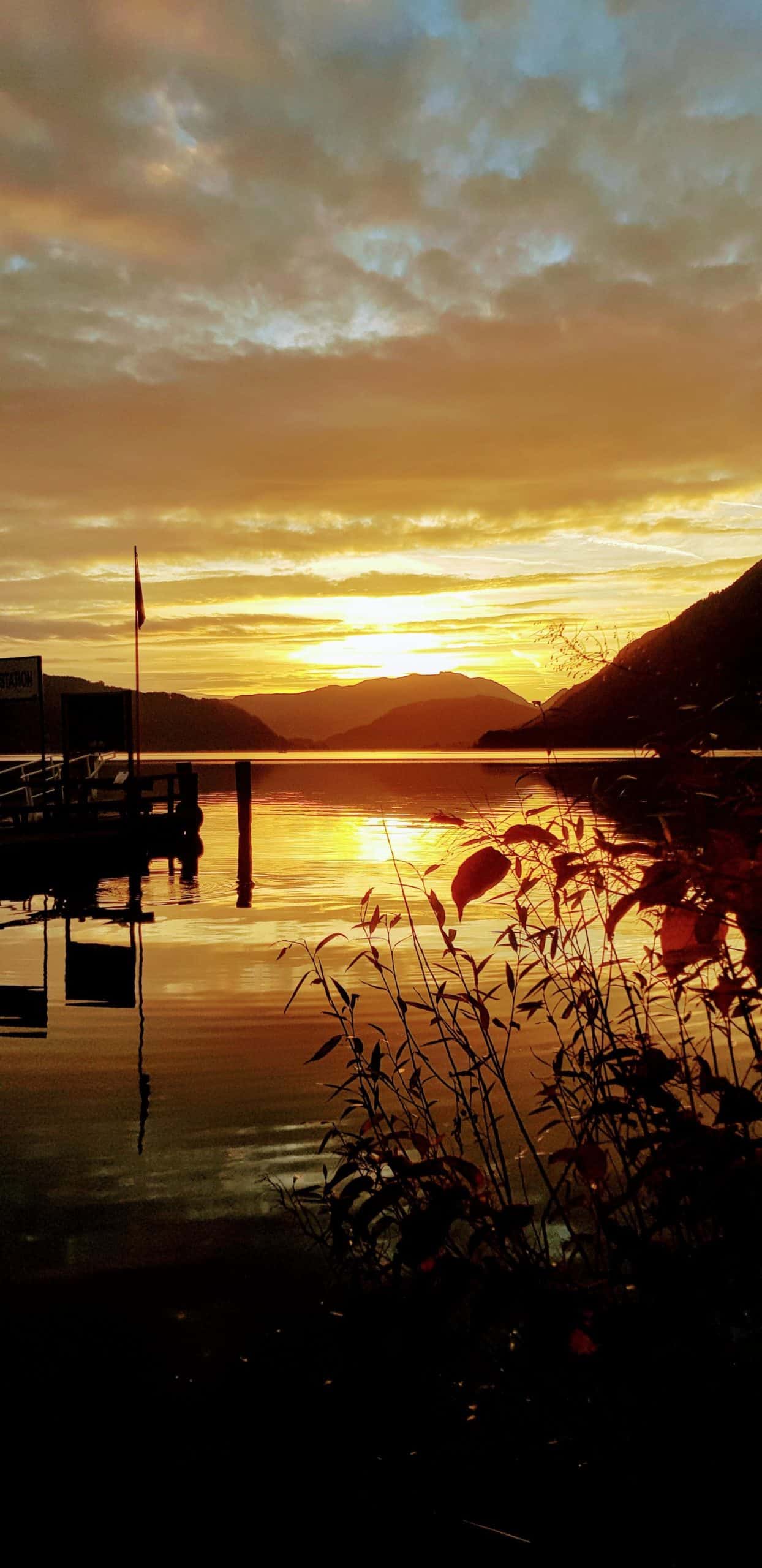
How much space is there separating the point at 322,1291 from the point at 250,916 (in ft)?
61.7

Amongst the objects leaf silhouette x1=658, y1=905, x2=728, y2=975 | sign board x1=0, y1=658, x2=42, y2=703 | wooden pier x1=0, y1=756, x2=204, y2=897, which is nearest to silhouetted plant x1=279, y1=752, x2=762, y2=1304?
leaf silhouette x1=658, y1=905, x2=728, y2=975

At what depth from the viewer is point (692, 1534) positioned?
3969 millimetres

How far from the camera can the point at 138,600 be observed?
1479 inches

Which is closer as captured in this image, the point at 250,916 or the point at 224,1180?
the point at 224,1180

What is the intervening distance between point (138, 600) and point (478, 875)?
3604cm

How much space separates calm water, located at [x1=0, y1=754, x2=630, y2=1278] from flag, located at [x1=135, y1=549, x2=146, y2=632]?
10.6m

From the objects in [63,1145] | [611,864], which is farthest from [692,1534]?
[63,1145]

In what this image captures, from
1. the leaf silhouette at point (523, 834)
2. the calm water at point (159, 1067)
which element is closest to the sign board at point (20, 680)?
the calm water at point (159, 1067)

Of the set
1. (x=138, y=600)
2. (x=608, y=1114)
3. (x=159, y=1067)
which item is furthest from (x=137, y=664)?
(x=608, y=1114)

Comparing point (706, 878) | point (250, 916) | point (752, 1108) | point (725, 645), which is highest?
point (725, 645)

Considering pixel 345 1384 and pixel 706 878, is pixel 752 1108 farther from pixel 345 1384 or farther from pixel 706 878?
pixel 345 1384

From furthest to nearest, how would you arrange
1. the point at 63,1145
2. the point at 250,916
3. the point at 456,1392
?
1. the point at 250,916
2. the point at 63,1145
3. the point at 456,1392

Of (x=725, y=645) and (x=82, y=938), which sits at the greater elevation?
(x=725, y=645)

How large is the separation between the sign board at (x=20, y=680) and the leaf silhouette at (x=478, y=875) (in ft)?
113
